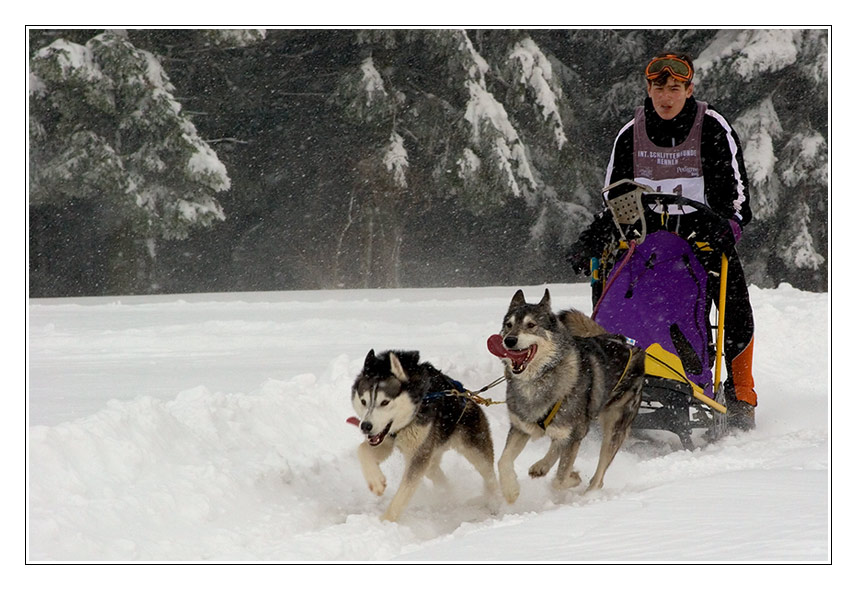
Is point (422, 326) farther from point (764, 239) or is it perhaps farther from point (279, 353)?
point (764, 239)

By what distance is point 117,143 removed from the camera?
51.3 feet

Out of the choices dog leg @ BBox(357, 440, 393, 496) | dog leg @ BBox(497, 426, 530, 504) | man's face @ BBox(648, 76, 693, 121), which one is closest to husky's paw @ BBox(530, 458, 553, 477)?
dog leg @ BBox(497, 426, 530, 504)

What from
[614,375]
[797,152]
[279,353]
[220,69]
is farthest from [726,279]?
[220,69]

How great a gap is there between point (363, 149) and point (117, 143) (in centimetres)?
511

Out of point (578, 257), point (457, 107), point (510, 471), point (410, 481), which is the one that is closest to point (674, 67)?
point (578, 257)

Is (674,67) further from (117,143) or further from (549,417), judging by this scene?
(117,143)

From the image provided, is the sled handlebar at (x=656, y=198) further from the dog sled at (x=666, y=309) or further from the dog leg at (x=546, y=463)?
the dog leg at (x=546, y=463)

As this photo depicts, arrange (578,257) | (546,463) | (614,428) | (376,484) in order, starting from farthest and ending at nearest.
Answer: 1. (578,257)
2. (614,428)
3. (546,463)
4. (376,484)

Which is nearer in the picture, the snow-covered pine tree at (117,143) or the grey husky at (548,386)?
the grey husky at (548,386)

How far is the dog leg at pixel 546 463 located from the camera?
5020mm

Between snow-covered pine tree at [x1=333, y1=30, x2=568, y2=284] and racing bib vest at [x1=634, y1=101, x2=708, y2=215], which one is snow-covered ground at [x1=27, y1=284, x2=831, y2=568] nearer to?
racing bib vest at [x1=634, y1=101, x2=708, y2=215]

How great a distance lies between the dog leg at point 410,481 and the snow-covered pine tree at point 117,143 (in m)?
11.8

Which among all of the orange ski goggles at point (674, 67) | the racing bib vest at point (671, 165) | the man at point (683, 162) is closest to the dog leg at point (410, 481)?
the man at point (683, 162)

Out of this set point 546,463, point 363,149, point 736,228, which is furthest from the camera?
point 363,149
